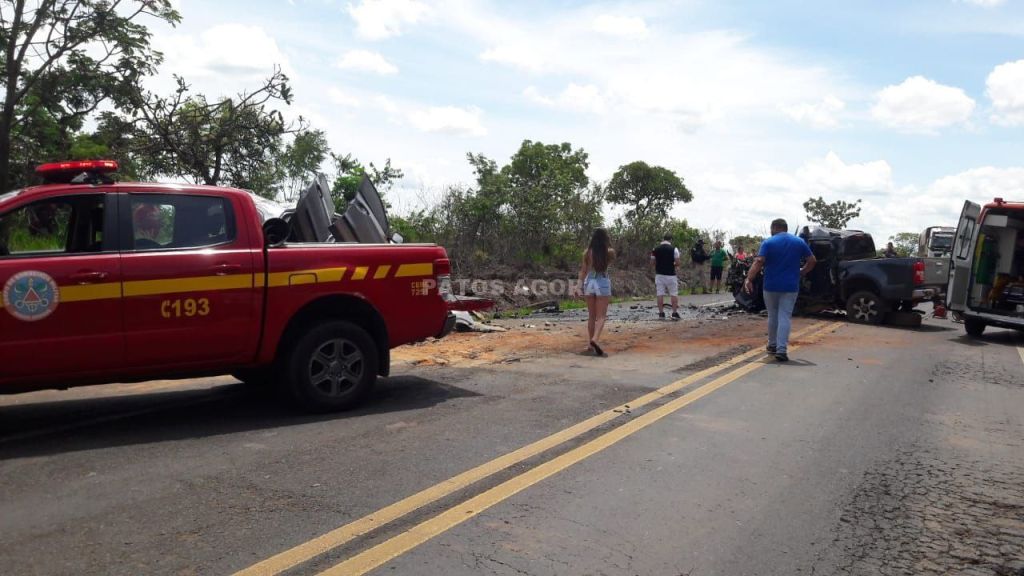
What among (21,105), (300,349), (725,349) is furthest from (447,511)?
(21,105)

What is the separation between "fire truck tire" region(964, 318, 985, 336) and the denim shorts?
771cm

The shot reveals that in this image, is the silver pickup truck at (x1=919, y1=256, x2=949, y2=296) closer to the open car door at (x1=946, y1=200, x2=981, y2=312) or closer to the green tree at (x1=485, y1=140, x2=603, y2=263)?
the open car door at (x1=946, y1=200, x2=981, y2=312)

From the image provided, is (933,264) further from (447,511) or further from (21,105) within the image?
(21,105)

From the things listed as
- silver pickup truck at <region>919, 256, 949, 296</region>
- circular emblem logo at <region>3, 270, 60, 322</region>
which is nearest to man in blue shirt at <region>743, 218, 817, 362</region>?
silver pickup truck at <region>919, 256, 949, 296</region>

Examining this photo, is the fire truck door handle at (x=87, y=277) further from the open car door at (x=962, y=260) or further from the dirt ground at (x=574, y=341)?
the open car door at (x=962, y=260)

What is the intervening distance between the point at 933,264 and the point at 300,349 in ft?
42.7

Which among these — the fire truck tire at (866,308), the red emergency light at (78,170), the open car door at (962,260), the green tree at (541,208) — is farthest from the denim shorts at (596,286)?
the green tree at (541,208)

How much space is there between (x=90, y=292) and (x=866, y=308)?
45.4 ft

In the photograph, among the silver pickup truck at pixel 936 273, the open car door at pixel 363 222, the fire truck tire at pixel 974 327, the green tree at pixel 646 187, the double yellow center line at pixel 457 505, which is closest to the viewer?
the double yellow center line at pixel 457 505

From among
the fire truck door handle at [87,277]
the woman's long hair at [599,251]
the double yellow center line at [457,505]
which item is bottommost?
the double yellow center line at [457,505]

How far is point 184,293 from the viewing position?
5953 mm

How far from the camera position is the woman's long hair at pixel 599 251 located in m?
10.0

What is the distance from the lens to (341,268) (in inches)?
260

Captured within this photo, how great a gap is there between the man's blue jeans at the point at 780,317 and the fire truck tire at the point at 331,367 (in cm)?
557
